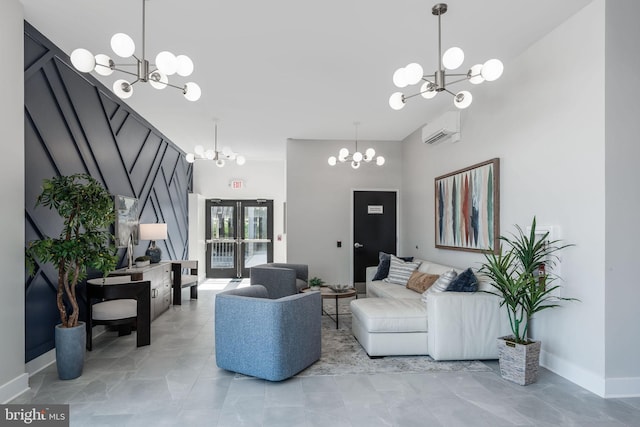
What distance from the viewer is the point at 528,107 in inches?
142

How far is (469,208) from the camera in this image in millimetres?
4730

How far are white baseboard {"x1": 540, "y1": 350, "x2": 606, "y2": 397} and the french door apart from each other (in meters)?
6.76

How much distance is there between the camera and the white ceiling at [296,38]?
295 cm

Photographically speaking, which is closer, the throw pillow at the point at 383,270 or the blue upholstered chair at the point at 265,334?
the blue upholstered chair at the point at 265,334

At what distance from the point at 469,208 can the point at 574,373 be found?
2148 mm

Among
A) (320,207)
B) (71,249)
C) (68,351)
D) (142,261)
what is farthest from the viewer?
Answer: (320,207)

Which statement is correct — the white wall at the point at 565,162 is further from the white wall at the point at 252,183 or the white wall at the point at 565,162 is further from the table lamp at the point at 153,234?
the white wall at the point at 252,183

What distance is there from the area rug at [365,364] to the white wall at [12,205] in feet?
7.15

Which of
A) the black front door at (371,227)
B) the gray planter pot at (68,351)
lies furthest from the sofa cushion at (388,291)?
the gray planter pot at (68,351)

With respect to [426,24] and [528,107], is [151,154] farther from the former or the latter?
[528,107]

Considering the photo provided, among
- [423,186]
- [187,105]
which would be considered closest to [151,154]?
[187,105]

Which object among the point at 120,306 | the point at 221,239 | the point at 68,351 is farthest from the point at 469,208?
the point at 221,239

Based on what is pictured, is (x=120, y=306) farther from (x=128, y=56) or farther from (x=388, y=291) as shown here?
(x=388, y=291)

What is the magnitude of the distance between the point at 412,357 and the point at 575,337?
4.58 ft
